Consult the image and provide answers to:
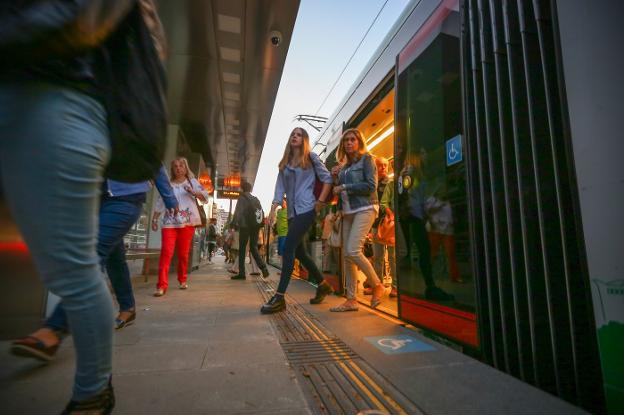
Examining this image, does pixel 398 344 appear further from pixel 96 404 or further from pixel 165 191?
pixel 165 191

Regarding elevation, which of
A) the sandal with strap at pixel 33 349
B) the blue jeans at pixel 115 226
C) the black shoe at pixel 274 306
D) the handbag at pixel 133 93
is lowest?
the black shoe at pixel 274 306

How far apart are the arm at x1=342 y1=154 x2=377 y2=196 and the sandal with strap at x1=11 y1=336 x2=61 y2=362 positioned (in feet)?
7.93

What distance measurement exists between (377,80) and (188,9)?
2.70 m

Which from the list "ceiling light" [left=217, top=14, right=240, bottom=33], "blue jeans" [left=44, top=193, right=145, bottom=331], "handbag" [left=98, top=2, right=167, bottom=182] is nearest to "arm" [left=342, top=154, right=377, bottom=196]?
"blue jeans" [left=44, top=193, right=145, bottom=331]

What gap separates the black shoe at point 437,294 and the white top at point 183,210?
3.00m

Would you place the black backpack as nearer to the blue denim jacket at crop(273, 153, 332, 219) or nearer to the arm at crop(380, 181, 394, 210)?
the arm at crop(380, 181, 394, 210)

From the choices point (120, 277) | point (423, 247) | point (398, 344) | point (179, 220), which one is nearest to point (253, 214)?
point (179, 220)

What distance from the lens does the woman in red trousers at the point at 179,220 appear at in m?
4.03

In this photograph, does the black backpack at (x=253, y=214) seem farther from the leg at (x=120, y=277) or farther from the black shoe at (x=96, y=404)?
the black shoe at (x=96, y=404)

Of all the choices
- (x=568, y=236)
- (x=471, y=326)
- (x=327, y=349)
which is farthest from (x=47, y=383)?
(x=568, y=236)

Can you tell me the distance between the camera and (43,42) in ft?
2.63

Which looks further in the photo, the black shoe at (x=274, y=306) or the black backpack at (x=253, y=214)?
the black backpack at (x=253, y=214)

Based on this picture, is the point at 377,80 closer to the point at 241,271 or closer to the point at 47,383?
the point at 47,383

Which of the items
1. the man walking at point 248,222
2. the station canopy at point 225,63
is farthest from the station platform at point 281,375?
the station canopy at point 225,63
